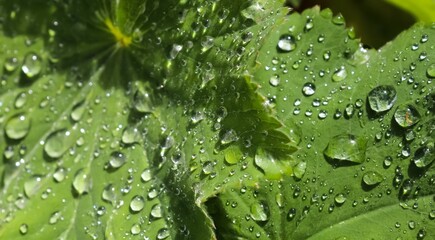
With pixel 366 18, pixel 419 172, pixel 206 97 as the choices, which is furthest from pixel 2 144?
pixel 366 18

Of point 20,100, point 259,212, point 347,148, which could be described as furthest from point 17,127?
point 347,148

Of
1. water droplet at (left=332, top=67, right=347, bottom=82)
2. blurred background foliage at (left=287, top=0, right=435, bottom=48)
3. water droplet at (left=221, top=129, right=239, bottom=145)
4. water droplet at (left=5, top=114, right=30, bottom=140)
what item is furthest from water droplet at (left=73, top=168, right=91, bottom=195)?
blurred background foliage at (left=287, top=0, right=435, bottom=48)

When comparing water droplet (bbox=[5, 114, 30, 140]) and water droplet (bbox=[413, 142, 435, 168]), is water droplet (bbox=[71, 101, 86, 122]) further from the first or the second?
water droplet (bbox=[413, 142, 435, 168])

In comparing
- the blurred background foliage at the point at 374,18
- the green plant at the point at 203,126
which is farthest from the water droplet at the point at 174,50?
the blurred background foliage at the point at 374,18

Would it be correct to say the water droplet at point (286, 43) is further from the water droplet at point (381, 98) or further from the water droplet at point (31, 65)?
the water droplet at point (31, 65)

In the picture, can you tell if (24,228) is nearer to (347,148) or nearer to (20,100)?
(20,100)

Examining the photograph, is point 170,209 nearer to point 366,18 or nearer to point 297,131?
point 297,131

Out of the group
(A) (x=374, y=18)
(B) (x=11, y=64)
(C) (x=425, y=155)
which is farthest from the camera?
(A) (x=374, y=18)

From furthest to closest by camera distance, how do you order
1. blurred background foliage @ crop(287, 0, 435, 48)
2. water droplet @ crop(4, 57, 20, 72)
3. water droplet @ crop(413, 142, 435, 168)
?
blurred background foliage @ crop(287, 0, 435, 48) → water droplet @ crop(413, 142, 435, 168) → water droplet @ crop(4, 57, 20, 72)
